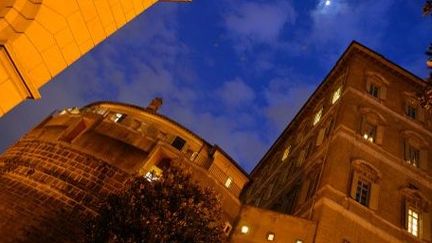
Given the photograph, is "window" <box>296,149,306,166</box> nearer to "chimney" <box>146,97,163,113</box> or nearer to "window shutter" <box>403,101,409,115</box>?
"window shutter" <box>403,101,409,115</box>

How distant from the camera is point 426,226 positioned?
20266mm

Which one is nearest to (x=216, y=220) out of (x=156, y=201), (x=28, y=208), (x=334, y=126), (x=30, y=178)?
(x=156, y=201)

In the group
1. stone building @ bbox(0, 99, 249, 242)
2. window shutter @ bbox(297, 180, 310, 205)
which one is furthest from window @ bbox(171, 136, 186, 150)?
window shutter @ bbox(297, 180, 310, 205)

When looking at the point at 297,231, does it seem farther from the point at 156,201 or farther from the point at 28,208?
the point at 28,208

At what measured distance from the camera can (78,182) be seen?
1805 cm

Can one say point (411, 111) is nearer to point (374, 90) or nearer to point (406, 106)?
point (406, 106)

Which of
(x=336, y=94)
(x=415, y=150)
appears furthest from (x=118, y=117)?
(x=415, y=150)

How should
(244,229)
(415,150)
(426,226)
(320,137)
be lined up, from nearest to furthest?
(244,229) → (426,226) → (415,150) → (320,137)

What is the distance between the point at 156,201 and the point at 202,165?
663 cm

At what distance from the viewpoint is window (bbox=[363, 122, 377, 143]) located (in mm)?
23653

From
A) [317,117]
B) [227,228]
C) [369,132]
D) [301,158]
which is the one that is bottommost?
[227,228]

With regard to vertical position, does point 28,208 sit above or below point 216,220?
below

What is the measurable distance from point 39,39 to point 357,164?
19.6 meters

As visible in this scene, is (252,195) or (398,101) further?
(252,195)
